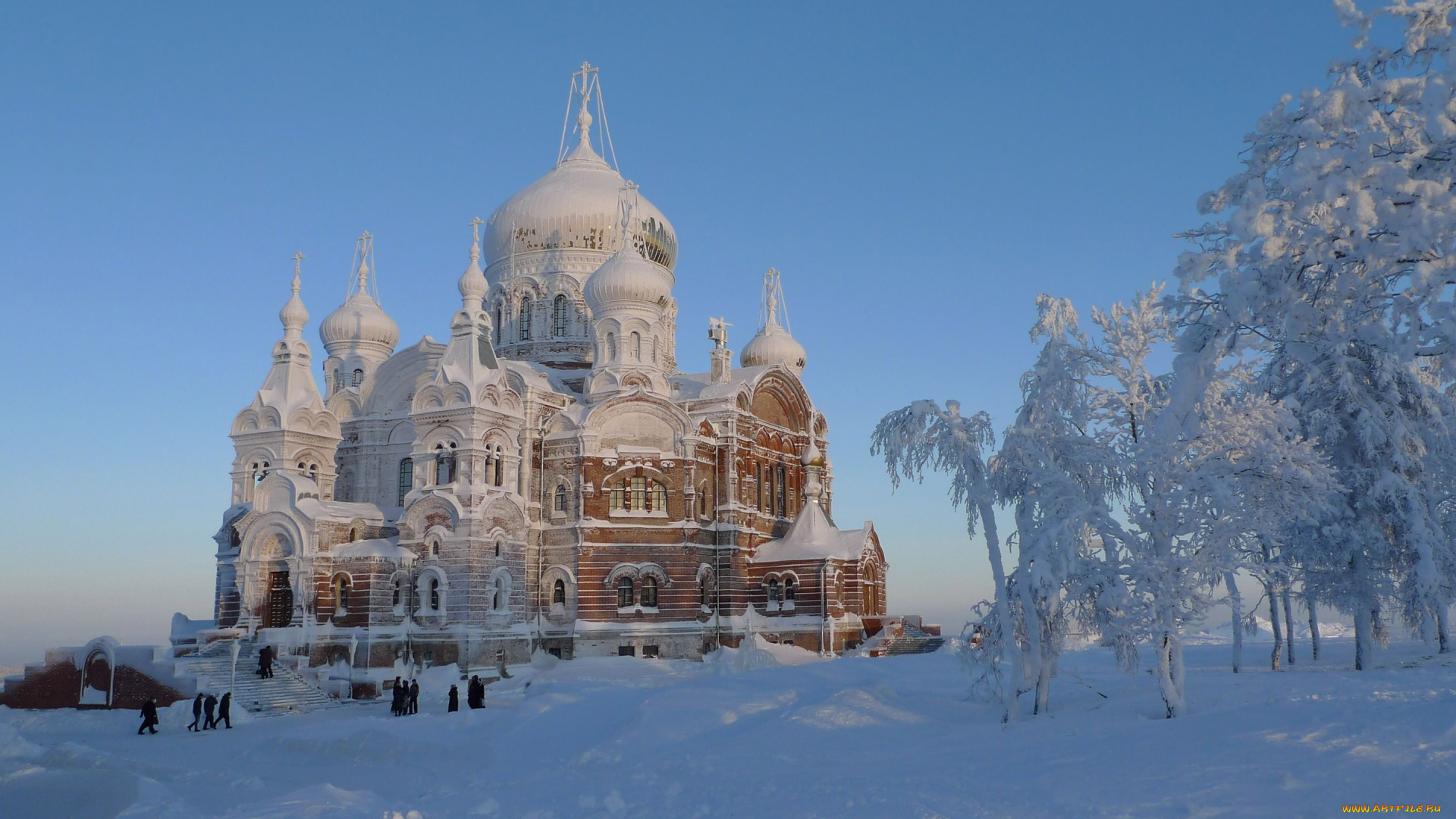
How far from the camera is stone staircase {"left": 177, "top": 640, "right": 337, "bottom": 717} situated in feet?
82.0

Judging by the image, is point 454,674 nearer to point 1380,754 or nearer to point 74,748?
point 74,748

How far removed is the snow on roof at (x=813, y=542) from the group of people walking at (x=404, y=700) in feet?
49.1

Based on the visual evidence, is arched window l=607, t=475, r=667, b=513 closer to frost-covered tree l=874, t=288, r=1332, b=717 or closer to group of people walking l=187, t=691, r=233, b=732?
group of people walking l=187, t=691, r=233, b=732

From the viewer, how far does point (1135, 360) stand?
1691 centimetres

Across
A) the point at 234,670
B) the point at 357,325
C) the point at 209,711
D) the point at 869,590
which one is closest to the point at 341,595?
the point at 234,670

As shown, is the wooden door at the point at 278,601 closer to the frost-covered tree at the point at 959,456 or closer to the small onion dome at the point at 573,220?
the small onion dome at the point at 573,220

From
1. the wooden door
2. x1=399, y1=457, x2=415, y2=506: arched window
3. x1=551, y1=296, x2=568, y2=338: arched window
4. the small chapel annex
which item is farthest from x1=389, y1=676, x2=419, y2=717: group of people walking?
x1=551, y1=296, x2=568, y2=338: arched window

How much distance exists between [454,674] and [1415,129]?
83.2ft

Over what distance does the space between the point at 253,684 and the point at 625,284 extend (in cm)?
1645

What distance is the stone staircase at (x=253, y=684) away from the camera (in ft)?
82.0

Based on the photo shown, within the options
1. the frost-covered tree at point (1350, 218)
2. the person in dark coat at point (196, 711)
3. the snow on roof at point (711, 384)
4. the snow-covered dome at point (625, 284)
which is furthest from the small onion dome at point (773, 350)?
the frost-covered tree at point (1350, 218)

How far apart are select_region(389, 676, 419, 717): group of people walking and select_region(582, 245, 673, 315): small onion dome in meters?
15.7

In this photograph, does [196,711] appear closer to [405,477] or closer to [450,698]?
[450,698]

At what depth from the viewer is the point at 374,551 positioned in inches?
1199
